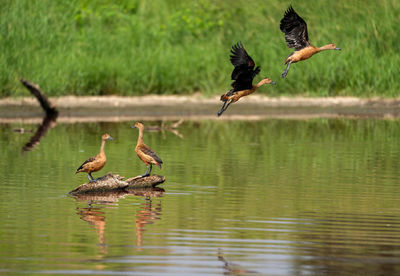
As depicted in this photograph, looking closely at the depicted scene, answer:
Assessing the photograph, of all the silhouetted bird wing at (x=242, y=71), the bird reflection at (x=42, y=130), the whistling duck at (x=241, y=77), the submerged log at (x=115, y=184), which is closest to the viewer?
the whistling duck at (x=241, y=77)

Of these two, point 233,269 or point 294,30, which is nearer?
point 233,269

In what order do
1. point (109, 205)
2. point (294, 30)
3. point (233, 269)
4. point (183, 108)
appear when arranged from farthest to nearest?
point (183, 108) < point (109, 205) < point (294, 30) < point (233, 269)

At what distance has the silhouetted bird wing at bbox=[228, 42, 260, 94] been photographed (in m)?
13.0

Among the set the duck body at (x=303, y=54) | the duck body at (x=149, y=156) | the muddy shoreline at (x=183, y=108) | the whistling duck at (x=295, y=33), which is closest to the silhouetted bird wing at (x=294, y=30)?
the whistling duck at (x=295, y=33)

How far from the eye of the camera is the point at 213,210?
1368 centimetres

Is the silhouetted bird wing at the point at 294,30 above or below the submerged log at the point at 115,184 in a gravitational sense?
above

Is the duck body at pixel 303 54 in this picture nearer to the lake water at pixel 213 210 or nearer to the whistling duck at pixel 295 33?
the whistling duck at pixel 295 33

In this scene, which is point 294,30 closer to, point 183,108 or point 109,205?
point 109,205

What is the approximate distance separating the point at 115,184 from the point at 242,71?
118 inches

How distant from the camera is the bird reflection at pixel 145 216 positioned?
11867 mm

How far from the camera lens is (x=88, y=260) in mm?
10453

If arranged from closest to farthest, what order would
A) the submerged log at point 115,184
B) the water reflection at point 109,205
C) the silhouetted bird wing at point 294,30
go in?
1. the water reflection at point 109,205
2. the silhouetted bird wing at point 294,30
3. the submerged log at point 115,184

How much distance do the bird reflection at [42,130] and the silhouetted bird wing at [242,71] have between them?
832 centimetres

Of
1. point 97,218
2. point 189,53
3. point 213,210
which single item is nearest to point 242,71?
point 213,210
